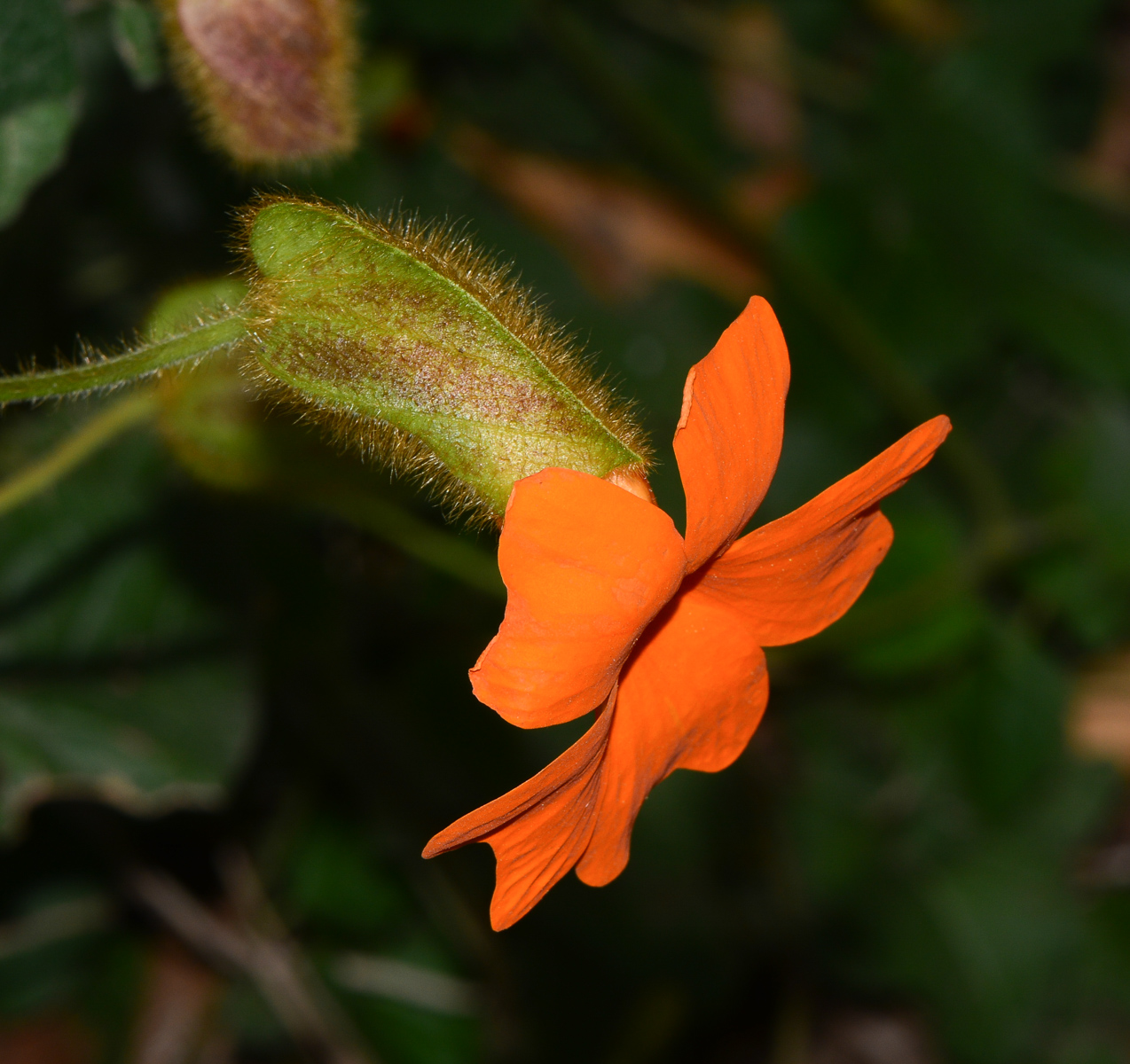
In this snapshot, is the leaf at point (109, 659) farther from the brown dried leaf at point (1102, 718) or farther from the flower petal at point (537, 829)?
the brown dried leaf at point (1102, 718)

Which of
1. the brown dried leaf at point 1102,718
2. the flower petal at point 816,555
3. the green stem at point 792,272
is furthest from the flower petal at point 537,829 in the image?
the brown dried leaf at point 1102,718

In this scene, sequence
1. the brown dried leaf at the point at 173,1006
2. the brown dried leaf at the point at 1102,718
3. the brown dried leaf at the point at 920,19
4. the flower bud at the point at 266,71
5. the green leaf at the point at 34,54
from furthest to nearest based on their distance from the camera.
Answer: the brown dried leaf at the point at 920,19
the brown dried leaf at the point at 1102,718
the brown dried leaf at the point at 173,1006
the green leaf at the point at 34,54
the flower bud at the point at 266,71

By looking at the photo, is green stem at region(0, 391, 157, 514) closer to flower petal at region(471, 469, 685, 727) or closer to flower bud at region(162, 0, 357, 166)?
flower bud at region(162, 0, 357, 166)

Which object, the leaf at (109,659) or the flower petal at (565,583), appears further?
the leaf at (109,659)

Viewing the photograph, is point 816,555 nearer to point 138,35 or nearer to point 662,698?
point 662,698

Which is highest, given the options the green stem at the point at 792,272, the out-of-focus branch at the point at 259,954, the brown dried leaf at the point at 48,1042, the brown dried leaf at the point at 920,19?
the brown dried leaf at the point at 920,19

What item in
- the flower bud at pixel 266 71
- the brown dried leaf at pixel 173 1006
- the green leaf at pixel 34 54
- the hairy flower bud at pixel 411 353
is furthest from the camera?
the brown dried leaf at pixel 173 1006
